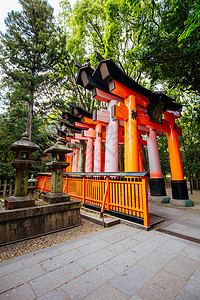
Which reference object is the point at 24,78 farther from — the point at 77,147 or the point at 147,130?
the point at 147,130

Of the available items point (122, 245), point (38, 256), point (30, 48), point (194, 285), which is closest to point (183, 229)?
point (122, 245)

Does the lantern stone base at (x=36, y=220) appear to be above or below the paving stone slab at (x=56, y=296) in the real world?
above

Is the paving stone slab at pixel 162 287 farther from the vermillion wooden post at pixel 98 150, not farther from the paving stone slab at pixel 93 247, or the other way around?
the vermillion wooden post at pixel 98 150

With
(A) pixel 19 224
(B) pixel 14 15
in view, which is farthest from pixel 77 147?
(B) pixel 14 15

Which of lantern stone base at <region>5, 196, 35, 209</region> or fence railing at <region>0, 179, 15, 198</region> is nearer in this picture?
lantern stone base at <region>5, 196, 35, 209</region>

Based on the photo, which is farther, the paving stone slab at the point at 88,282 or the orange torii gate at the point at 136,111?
the orange torii gate at the point at 136,111

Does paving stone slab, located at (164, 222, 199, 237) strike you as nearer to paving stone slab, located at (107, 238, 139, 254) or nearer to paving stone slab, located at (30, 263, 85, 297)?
paving stone slab, located at (107, 238, 139, 254)

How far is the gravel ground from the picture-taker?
2873 millimetres

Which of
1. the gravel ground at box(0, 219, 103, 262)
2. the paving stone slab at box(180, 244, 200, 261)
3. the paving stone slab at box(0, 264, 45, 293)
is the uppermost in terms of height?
the paving stone slab at box(0, 264, 45, 293)

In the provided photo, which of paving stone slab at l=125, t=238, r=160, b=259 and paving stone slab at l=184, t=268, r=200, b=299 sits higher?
paving stone slab at l=184, t=268, r=200, b=299

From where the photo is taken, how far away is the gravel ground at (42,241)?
2873 millimetres

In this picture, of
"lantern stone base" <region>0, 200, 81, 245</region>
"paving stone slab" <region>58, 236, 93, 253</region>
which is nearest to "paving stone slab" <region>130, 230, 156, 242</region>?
"paving stone slab" <region>58, 236, 93, 253</region>

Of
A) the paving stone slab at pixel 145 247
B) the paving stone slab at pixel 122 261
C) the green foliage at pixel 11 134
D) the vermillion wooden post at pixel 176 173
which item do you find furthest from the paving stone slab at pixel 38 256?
the green foliage at pixel 11 134

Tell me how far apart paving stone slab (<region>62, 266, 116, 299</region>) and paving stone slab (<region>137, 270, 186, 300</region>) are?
471 mm
